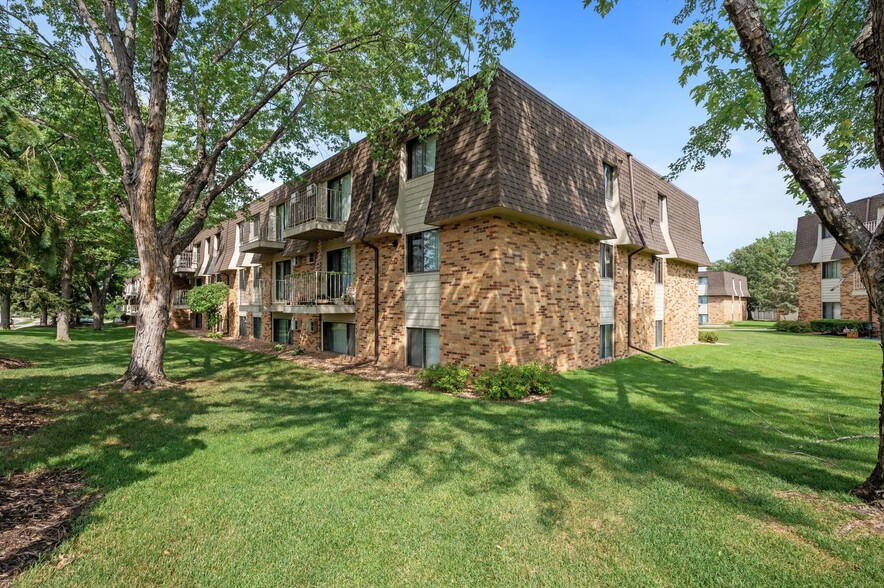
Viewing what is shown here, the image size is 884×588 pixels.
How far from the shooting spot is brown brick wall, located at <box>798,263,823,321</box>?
26.2 meters

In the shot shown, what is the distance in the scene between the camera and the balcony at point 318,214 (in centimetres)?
1297

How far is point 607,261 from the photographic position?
43.6 feet

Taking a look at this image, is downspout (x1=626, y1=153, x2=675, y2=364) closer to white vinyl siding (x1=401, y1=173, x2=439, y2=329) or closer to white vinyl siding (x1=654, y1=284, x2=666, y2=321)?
white vinyl siding (x1=654, y1=284, x2=666, y2=321)

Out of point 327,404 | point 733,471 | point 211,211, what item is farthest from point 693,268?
point 211,211

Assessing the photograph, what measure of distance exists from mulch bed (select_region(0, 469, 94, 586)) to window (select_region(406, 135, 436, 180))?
9249 millimetres

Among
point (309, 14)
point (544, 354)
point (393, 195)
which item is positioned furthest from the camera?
point (393, 195)

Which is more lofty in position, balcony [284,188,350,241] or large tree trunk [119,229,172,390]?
balcony [284,188,350,241]

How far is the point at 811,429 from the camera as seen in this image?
19.2 feet

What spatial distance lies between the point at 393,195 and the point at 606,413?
8.15 m

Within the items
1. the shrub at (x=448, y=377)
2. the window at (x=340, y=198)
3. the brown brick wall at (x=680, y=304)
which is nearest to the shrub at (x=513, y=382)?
the shrub at (x=448, y=377)

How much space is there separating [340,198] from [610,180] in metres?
9.76

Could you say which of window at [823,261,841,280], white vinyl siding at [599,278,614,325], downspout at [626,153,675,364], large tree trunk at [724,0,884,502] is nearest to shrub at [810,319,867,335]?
window at [823,261,841,280]

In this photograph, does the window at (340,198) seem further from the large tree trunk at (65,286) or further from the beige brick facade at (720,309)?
the beige brick facade at (720,309)

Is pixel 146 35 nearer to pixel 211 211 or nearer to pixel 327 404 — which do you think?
pixel 211 211
